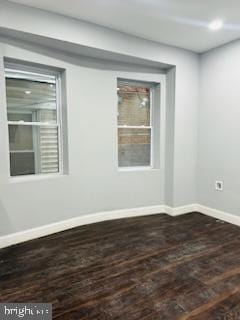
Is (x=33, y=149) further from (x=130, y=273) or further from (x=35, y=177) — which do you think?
(x=130, y=273)

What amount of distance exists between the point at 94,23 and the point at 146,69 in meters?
1.14

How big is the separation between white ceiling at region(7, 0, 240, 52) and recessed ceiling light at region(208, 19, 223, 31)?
2.3 inches

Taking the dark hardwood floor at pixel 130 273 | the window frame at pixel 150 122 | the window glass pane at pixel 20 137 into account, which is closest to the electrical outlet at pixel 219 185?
the dark hardwood floor at pixel 130 273

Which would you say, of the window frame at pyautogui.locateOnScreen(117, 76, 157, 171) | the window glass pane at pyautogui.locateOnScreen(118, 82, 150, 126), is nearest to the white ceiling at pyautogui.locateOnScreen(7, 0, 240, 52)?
the window frame at pyautogui.locateOnScreen(117, 76, 157, 171)

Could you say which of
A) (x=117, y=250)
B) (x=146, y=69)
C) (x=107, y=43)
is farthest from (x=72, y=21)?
(x=117, y=250)

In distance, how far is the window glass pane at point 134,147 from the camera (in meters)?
3.92

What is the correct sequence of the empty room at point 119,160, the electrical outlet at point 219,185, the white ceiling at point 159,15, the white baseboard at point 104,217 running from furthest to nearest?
the electrical outlet at point 219,185 → the white baseboard at point 104,217 → the white ceiling at point 159,15 → the empty room at point 119,160

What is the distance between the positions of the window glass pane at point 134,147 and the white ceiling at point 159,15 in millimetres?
1433

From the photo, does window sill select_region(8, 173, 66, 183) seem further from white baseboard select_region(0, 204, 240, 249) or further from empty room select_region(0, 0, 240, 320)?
white baseboard select_region(0, 204, 240, 249)

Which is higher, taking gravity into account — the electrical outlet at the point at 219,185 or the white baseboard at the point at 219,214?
the electrical outlet at the point at 219,185

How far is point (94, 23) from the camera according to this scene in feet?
9.63

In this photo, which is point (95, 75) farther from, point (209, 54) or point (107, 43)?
point (209, 54)

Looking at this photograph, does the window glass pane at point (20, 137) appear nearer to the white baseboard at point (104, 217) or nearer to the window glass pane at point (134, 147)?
the white baseboard at point (104, 217)

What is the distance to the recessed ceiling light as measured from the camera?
2832 millimetres
